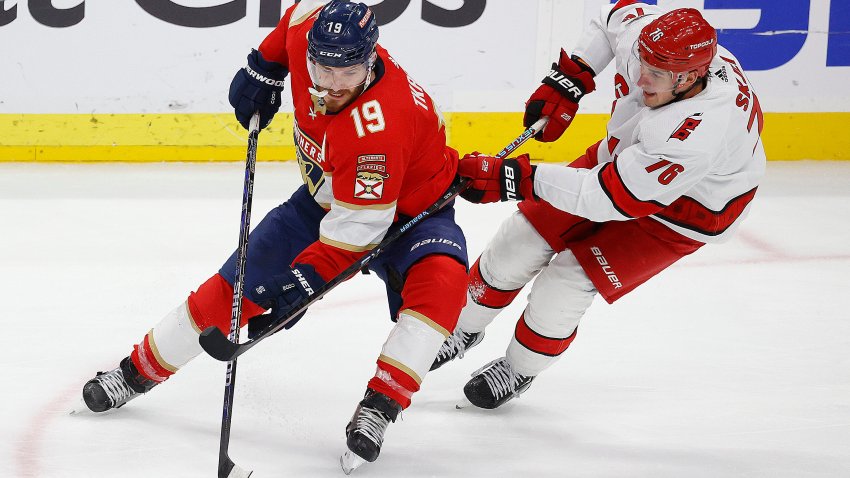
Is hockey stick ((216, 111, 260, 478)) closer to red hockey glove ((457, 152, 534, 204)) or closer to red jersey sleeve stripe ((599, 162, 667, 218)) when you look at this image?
red hockey glove ((457, 152, 534, 204))

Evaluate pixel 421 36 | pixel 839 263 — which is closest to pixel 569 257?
pixel 839 263

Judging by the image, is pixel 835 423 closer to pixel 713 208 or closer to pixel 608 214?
pixel 713 208

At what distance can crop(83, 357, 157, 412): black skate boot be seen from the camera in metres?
2.98

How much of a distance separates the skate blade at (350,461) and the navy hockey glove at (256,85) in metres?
1.03

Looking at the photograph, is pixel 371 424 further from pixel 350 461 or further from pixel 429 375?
pixel 429 375

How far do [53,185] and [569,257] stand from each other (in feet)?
10.3

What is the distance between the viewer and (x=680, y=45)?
2.69 meters

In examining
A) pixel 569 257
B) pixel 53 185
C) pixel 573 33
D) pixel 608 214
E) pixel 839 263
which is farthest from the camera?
pixel 573 33

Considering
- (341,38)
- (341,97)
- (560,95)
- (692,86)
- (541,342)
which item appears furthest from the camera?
(560,95)

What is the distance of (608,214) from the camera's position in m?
2.84

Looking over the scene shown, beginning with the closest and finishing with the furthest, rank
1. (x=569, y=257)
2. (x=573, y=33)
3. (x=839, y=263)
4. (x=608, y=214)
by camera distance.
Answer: (x=608, y=214), (x=569, y=257), (x=839, y=263), (x=573, y=33)

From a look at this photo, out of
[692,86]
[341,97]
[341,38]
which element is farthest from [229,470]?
[692,86]

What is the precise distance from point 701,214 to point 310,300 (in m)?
1.03

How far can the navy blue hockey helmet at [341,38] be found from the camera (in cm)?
256
